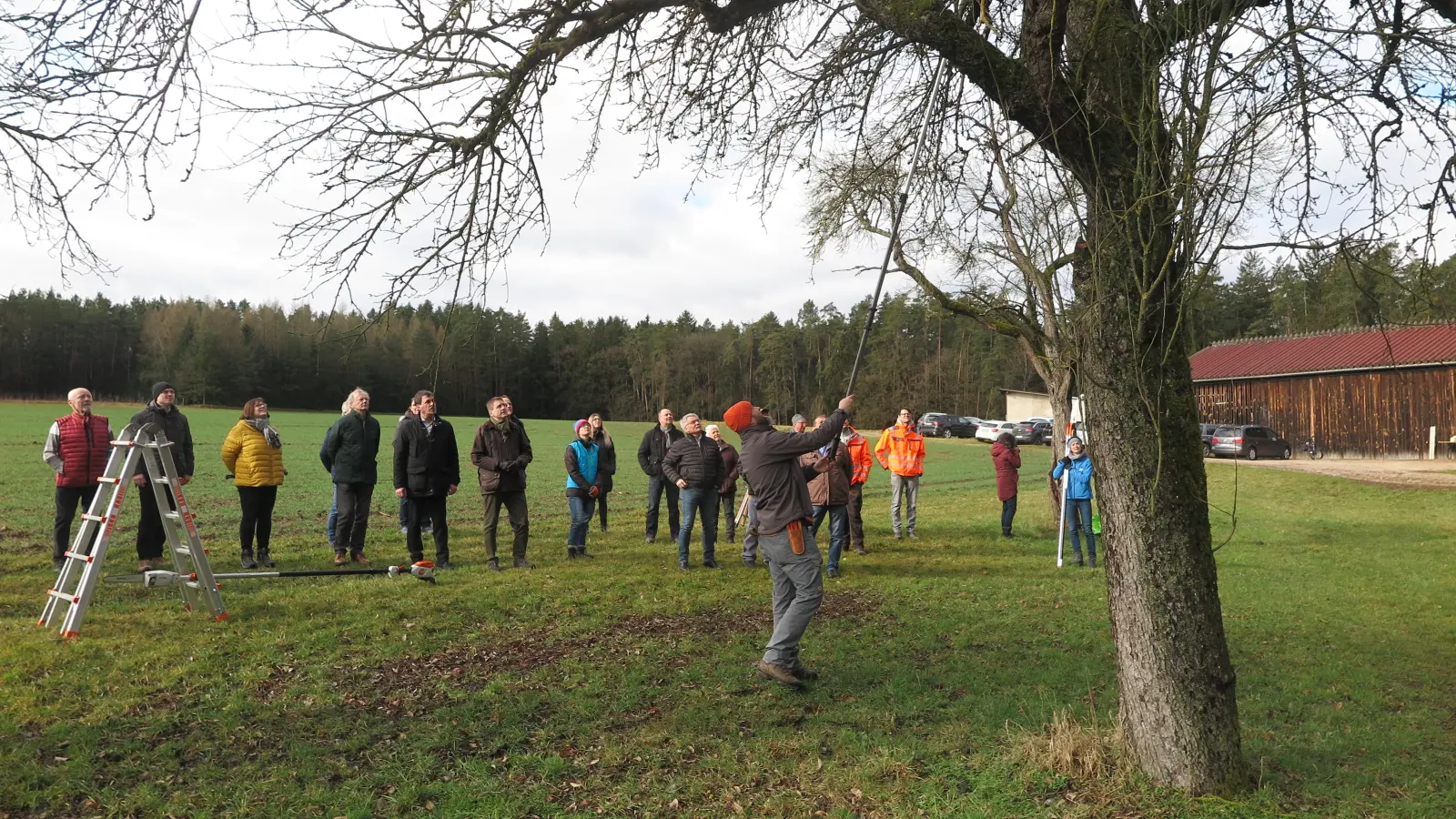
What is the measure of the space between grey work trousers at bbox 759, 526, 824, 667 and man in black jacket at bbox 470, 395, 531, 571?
4553mm

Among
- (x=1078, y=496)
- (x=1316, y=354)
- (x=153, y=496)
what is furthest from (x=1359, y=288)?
(x=1316, y=354)

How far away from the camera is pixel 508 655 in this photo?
22.5 feet

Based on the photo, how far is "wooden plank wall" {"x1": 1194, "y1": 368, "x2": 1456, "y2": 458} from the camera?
1184 inches

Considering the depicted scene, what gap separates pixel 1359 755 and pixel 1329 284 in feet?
8.84

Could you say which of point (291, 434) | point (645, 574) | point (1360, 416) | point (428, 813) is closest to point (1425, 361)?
point (1360, 416)

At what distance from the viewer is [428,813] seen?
171 inches

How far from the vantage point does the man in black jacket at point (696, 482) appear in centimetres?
1076

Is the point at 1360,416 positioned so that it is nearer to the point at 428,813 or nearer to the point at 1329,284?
the point at 1329,284

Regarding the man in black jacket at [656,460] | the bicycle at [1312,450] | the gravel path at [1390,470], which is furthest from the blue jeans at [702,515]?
the bicycle at [1312,450]

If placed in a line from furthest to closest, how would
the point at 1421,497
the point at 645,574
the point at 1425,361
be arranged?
the point at 1425,361 < the point at 1421,497 < the point at 645,574

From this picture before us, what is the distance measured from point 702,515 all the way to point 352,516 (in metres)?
4.08

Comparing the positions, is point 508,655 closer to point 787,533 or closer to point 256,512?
point 787,533

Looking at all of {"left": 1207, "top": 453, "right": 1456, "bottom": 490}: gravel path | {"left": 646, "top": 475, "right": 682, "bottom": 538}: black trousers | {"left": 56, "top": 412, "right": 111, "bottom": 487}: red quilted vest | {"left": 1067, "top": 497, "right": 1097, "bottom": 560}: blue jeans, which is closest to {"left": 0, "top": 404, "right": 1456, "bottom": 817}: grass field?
{"left": 1067, "top": 497, "right": 1097, "bottom": 560}: blue jeans

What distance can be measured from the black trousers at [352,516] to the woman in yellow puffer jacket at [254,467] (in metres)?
0.72
